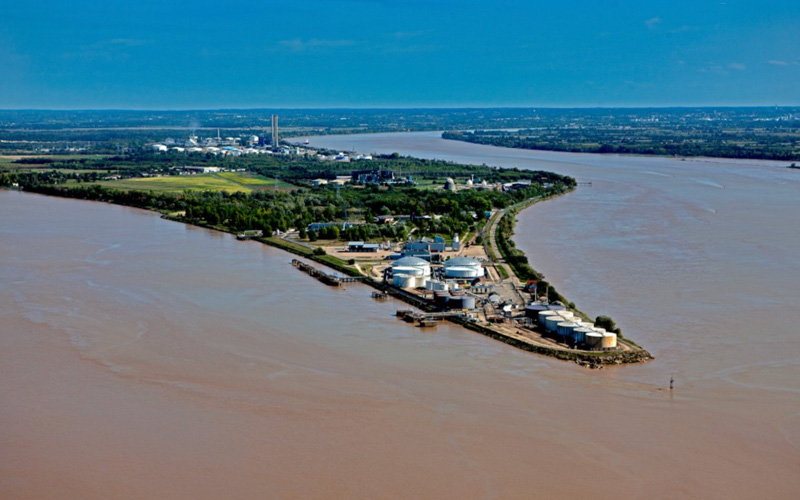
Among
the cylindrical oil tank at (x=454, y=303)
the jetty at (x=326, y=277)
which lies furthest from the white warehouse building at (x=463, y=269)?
the cylindrical oil tank at (x=454, y=303)

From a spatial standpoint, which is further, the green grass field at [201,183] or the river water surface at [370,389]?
the green grass field at [201,183]

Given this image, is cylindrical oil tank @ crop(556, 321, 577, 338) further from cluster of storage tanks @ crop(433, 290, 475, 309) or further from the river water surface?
cluster of storage tanks @ crop(433, 290, 475, 309)

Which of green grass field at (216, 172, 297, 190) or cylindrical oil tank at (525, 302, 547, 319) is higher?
green grass field at (216, 172, 297, 190)

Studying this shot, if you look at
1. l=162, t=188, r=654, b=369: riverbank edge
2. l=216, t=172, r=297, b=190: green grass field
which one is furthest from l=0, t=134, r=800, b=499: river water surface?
l=216, t=172, r=297, b=190: green grass field

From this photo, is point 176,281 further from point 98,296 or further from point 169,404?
point 169,404

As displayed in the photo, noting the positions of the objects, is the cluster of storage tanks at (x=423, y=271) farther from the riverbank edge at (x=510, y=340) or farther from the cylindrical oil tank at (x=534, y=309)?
the cylindrical oil tank at (x=534, y=309)
